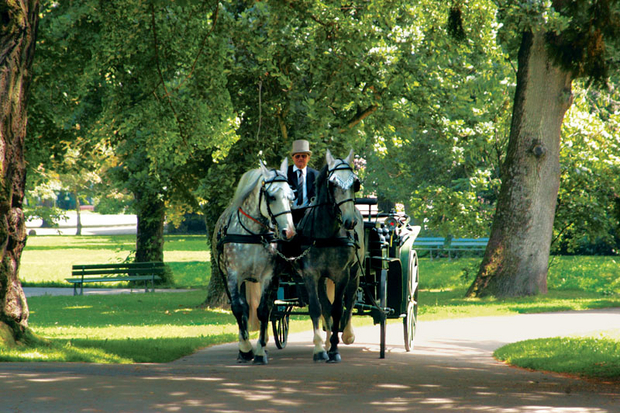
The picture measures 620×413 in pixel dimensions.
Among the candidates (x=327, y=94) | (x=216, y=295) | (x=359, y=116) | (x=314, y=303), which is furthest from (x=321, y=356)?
(x=216, y=295)

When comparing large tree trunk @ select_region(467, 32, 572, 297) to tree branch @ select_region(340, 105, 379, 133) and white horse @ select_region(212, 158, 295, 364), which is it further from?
white horse @ select_region(212, 158, 295, 364)

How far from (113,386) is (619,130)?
22724 mm

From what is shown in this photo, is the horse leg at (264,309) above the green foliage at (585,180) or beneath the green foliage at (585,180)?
beneath

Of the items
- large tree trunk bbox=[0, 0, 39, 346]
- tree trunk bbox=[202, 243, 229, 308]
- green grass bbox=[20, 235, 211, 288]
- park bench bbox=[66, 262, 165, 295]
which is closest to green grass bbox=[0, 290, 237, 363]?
tree trunk bbox=[202, 243, 229, 308]

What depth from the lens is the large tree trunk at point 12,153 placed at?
35.7 ft

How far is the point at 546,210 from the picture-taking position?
2206 cm

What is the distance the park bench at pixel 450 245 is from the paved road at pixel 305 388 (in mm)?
26227

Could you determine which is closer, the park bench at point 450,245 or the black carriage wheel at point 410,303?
the black carriage wheel at point 410,303

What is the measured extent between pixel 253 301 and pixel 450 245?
27790 millimetres

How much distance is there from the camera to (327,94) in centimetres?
1745

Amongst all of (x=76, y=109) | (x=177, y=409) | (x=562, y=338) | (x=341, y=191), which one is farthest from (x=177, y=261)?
(x=177, y=409)

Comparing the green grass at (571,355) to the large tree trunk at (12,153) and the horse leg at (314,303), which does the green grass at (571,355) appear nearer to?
the horse leg at (314,303)

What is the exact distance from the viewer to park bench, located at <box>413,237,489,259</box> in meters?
37.0

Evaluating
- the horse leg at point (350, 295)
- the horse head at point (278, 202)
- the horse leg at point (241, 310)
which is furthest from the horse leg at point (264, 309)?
the horse leg at point (350, 295)
